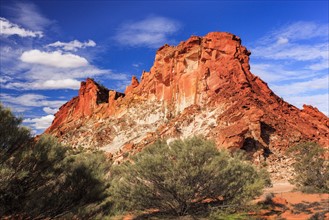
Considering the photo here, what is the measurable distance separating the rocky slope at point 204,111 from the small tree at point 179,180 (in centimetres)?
2412

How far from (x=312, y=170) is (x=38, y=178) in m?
20.5

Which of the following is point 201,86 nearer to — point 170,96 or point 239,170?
point 170,96

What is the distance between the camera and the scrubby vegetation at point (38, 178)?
10.8 m

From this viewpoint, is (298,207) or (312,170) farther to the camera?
(312,170)

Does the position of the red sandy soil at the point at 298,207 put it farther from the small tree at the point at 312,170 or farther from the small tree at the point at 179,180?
the small tree at the point at 312,170

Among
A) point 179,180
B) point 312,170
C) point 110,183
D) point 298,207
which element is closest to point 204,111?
point 312,170

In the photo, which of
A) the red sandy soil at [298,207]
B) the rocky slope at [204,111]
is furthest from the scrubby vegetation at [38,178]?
the rocky slope at [204,111]

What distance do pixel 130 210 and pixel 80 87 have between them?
241 feet

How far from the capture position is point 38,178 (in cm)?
1180

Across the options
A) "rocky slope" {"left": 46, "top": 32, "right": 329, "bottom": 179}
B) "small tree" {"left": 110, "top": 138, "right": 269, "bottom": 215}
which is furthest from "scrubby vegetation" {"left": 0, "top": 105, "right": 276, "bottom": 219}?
"rocky slope" {"left": 46, "top": 32, "right": 329, "bottom": 179}

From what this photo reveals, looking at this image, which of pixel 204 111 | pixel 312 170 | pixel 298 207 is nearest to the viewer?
pixel 298 207

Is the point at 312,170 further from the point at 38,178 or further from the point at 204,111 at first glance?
the point at 204,111

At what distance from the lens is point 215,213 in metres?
15.1

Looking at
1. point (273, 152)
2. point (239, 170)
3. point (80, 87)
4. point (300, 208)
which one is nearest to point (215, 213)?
point (239, 170)
